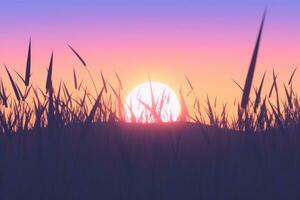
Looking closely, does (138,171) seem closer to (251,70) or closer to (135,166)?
(135,166)

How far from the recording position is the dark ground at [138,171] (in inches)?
74.0

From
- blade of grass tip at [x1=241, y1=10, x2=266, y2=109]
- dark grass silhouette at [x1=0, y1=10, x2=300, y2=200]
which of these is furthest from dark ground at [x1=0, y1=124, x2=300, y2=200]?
blade of grass tip at [x1=241, y1=10, x2=266, y2=109]

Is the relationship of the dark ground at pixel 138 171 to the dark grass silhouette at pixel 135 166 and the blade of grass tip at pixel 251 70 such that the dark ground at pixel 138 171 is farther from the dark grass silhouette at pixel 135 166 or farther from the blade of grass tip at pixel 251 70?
the blade of grass tip at pixel 251 70

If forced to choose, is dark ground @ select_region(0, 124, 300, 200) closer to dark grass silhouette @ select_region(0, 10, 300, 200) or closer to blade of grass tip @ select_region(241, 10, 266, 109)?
dark grass silhouette @ select_region(0, 10, 300, 200)

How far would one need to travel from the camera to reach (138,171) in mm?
2031

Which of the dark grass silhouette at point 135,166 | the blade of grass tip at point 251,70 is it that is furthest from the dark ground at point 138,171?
the blade of grass tip at point 251,70

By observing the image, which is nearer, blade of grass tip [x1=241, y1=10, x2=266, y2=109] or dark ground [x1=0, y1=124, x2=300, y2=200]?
blade of grass tip [x1=241, y1=10, x2=266, y2=109]

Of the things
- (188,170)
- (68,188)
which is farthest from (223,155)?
(68,188)

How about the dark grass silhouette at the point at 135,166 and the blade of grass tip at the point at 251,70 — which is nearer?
the blade of grass tip at the point at 251,70

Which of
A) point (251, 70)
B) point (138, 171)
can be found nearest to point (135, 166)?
point (138, 171)

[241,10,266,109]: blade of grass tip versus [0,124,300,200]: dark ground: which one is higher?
[241,10,266,109]: blade of grass tip

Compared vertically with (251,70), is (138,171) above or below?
below

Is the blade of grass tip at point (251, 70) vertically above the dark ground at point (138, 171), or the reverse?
the blade of grass tip at point (251, 70)

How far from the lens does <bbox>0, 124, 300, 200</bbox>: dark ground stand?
1880mm
